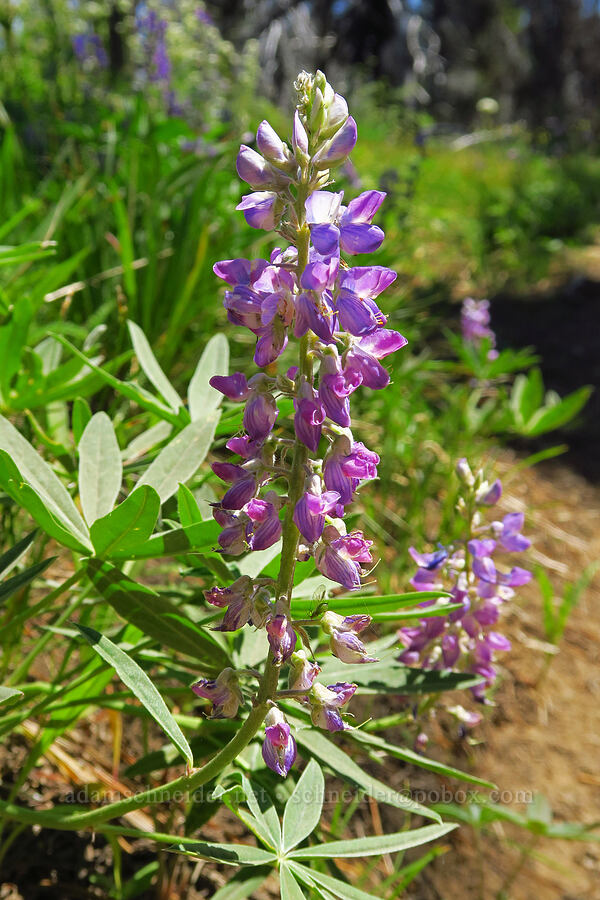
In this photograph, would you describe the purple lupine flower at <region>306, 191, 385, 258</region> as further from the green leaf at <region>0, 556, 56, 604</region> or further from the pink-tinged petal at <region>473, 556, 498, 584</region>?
the pink-tinged petal at <region>473, 556, 498, 584</region>

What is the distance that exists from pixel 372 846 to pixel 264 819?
0.46 ft

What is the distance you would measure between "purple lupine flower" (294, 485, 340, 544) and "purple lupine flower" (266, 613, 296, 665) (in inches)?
3.6

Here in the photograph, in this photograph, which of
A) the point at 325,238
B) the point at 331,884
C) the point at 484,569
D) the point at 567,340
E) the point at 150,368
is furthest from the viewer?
the point at 567,340

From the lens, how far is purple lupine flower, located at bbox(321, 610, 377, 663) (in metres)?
0.83

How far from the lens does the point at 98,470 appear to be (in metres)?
1.11

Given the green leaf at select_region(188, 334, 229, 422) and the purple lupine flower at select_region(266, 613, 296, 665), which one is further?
the green leaf at select_region(188, 334, 229, 422)

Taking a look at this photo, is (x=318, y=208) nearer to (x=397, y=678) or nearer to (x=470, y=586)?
(x=397, y=678)

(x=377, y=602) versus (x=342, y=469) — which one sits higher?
(x=342, y=469)

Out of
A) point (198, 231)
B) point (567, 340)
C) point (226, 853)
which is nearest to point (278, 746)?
point (226, 853)

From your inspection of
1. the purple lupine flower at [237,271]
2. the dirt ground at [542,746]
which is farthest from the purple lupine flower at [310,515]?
the dirt ground at [542,746]

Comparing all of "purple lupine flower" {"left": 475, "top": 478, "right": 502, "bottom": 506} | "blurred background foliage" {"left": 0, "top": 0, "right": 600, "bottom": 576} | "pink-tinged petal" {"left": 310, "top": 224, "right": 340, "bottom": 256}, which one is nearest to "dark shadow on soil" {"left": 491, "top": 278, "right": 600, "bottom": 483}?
"blurred background foliage" {"left": 0, "top": 0, "right": 600, "bottom": 576}

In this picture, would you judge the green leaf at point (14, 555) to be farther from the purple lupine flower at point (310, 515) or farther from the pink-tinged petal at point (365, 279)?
the pink-tinged petal at point (365, 279)

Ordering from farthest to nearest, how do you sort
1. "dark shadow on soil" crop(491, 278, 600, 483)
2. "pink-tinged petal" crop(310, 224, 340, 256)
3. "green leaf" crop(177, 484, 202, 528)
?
1. "dark shadow on soil" crop(491, 278, 600, 483)
2. "green leaf" crop(177, 484, 202, 528)
3. "pink-tinged petal" crop(310, 224, 340, 256)

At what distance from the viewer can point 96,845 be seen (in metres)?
1.40
